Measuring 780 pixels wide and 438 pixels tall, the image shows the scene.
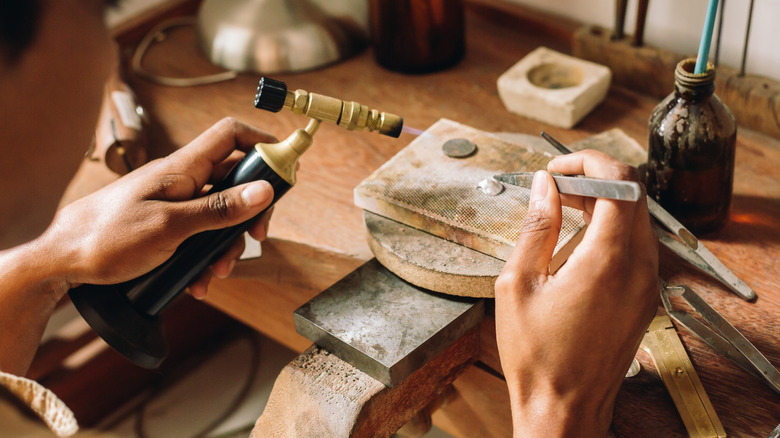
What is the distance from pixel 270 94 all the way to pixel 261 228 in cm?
21

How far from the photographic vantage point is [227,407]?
5.52 ft

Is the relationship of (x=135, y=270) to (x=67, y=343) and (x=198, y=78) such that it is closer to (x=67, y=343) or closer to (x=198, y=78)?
(x=198, y=78)

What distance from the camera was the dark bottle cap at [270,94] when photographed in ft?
2.74

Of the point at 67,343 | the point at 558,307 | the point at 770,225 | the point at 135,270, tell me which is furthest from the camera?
the point at 67,343

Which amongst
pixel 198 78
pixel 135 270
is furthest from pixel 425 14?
pixel 135 270

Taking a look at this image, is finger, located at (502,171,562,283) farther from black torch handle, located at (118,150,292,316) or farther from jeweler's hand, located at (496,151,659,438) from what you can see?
black torch handle, located at (118,150,292,316)

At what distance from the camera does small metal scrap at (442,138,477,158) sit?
3.13ft

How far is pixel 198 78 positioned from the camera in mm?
1446

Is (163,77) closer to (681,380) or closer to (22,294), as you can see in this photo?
(22,294)

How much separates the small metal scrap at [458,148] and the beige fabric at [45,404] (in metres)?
0.58

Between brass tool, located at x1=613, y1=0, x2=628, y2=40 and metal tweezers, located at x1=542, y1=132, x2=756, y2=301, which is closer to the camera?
metal tweezers, located at x1=542, y1=132, x2=756, y2=301

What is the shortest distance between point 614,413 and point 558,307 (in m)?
0.16

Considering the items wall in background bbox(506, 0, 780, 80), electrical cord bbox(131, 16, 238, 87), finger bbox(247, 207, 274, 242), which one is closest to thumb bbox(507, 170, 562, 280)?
finger bbox(247, 207, 274, 242)

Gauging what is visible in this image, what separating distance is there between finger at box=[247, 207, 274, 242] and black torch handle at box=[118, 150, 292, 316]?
5 centimetres
